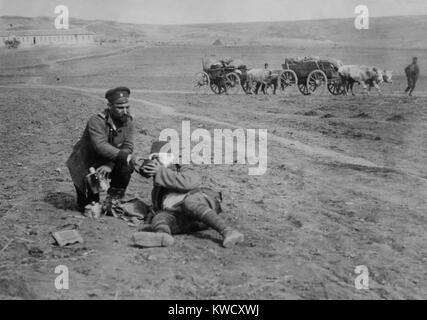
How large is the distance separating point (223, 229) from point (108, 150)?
154 cm

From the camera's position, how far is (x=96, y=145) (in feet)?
18.8

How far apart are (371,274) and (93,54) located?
45.6 metres

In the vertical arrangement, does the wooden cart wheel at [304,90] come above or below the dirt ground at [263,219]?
above

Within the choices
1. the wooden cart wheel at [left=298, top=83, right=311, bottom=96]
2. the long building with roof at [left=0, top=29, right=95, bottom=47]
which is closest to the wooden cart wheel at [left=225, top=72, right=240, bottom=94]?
the wooden cart wheel at [left=298, top=83, right=311, bottom=96]

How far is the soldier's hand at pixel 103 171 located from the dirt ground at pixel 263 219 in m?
0.49

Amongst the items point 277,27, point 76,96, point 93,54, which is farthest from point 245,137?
point 277,27

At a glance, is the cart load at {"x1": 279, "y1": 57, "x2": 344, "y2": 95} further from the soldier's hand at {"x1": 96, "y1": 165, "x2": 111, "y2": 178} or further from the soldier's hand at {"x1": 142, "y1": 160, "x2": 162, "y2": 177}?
the soldier's hand at {"x1": 142, "y1": 160, "x2": 162, "y2": 177}

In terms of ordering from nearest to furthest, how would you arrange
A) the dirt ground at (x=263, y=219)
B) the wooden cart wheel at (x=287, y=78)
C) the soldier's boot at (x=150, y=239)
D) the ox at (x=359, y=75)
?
the dirt ground at (x=263, y=219) < the soldier's boot at (x=150, y=239) < the ox at (x=359, y=75) < the wooden cart wheel at (x=287, y=78)

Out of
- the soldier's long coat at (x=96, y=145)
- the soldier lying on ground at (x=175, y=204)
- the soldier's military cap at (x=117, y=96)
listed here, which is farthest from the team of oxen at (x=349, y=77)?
the soldier lying on ground at (x=175, y=204)

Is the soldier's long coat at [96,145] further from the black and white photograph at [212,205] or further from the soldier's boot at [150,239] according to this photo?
the soldier's boot at [150,239]

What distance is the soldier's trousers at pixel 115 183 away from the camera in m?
5.97

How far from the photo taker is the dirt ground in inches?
170

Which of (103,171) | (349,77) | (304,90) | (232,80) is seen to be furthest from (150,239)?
(232,80)

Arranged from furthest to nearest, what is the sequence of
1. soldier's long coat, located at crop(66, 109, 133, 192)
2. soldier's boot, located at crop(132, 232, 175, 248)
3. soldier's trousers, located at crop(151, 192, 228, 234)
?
soldier's long coat, located at crop(66, 109, 133, 192)
soldier's trousers, located at crop(151, 192, 228, 234)
soldier's boot, located at crop(132, 232, 175, 248)
